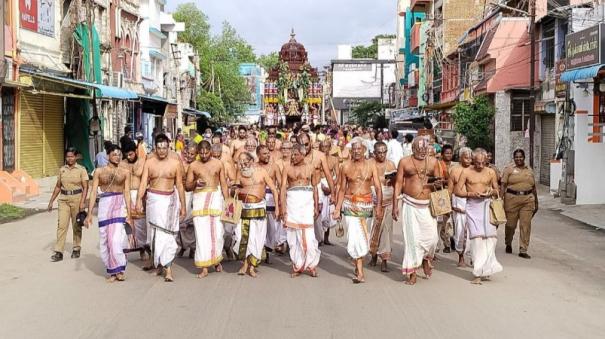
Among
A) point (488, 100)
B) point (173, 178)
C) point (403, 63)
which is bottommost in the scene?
point (173, 178)

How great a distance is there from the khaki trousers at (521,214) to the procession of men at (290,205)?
54.4 inches

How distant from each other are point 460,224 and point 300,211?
95.2 inches

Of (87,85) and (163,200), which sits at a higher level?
(87,85)

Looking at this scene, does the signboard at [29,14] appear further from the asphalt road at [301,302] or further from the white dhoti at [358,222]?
the white dhoti at [358,222]

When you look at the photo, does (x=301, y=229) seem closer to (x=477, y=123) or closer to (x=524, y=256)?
(x=524, y=256)

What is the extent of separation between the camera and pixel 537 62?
85.4 feet

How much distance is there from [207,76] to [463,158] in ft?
192

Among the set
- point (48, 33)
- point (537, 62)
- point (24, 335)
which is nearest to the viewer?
point (24, 335)

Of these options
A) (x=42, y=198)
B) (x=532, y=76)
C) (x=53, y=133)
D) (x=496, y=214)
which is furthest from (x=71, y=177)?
(x=532, y=76)

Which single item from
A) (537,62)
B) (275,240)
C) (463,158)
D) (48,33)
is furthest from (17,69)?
(537,62)

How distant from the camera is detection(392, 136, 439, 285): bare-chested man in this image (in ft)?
29.2

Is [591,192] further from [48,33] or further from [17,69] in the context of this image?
[48,33]

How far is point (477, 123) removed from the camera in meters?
29.7

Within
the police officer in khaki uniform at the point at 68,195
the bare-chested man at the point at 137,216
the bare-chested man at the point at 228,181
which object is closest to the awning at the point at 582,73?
the bare-chested man at the point at 228,181
